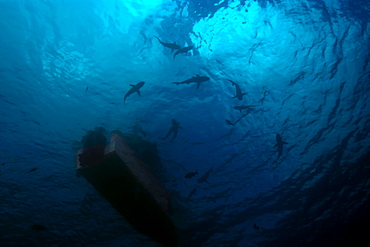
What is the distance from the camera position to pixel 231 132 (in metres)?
10.8

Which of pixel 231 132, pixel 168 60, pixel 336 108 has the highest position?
pixel 168 60

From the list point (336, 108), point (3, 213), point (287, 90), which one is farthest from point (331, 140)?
point (3, 213)

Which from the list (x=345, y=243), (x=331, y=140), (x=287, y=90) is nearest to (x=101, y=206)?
(x=287, y=90)

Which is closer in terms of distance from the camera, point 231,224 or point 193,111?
point 193,111

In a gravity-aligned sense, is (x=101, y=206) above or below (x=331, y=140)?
above

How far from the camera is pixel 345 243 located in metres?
15.8

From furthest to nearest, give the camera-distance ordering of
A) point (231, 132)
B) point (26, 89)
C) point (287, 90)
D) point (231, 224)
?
1. point (231, 224)
2. point (231, 132)
3. point (287, 90)
4. point (26, 89)

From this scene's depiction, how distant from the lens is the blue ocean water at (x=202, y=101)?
8664 mm

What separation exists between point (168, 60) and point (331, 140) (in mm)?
9741

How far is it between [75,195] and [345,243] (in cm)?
1964

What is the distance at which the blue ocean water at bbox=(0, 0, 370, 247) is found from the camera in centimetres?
866

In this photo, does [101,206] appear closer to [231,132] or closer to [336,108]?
[231,132]

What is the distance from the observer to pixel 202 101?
10.2 metres

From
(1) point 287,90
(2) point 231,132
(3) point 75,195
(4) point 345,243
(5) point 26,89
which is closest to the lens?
(5) point 26,89
